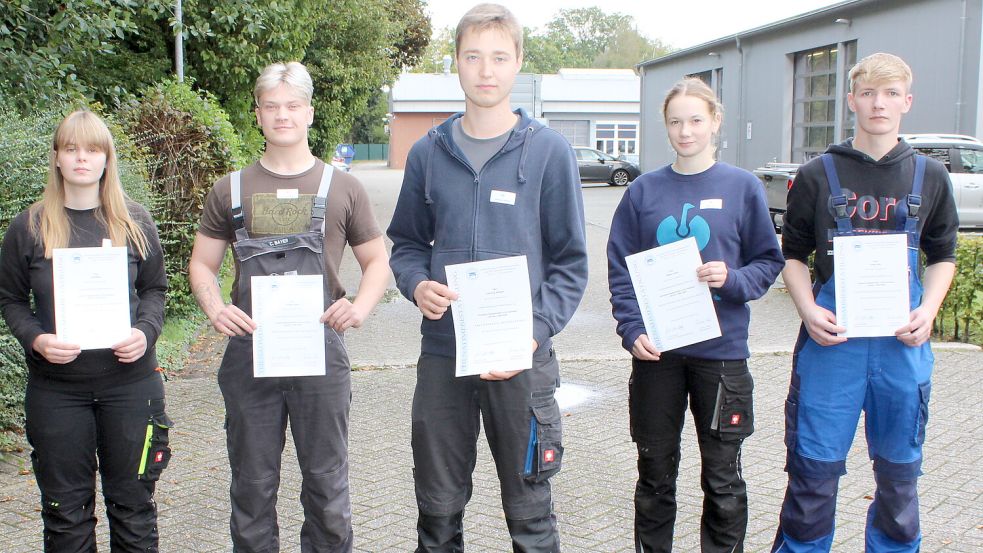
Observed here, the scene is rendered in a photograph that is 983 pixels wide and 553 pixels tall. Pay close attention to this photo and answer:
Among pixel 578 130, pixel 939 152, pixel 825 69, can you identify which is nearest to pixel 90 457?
pixel 939 152

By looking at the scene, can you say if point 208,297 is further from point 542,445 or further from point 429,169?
point 542,445

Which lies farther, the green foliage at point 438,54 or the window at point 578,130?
the green foliage at point 438,54

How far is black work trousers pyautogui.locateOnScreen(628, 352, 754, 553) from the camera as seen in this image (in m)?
3.59

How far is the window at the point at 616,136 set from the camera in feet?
190

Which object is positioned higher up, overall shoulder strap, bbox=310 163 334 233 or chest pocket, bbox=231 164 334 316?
overall shoulder strap, bbox=310 163 334 233

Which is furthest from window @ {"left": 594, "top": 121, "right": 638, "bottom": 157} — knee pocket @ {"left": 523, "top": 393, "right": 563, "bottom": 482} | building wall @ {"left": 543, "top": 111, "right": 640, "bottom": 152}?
knee pocket @ {"left": 523, "top": 393, "right": 563, "bottom": 482}

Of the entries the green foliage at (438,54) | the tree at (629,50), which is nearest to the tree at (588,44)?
the tree at (629,50)

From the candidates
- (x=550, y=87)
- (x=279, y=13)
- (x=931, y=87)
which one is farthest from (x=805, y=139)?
(x=550, y=87)

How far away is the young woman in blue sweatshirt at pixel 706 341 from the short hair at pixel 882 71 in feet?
1.79

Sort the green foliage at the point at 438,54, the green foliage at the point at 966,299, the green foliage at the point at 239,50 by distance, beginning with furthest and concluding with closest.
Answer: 1. the green foliage at the point at 438,54
2. the green foliage at the point at 239,50
3. the green foliage at the point at 966,299

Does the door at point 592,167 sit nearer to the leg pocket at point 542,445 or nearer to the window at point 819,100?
the window at point 819,100

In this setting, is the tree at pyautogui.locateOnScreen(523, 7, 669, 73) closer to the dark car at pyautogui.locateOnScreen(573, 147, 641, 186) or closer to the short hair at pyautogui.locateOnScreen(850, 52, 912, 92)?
the dark car at pyautogui.locateOnScreen(573, 147, 641, 186)

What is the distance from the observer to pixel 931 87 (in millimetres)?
20453

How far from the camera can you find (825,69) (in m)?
25.3
